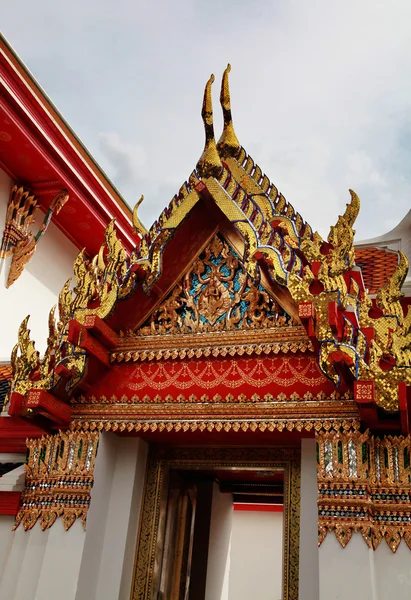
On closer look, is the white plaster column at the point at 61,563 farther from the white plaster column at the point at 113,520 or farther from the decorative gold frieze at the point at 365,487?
the decorative gold frieze at the point at 365,487

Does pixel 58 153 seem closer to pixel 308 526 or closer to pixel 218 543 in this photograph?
pixel 218 543

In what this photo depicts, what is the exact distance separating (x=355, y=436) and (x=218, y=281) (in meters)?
1.58

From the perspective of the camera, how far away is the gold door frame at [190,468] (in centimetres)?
420

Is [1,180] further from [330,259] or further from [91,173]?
[330,259]

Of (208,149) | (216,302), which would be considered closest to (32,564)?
(216,302)

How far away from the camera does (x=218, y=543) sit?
612 cm

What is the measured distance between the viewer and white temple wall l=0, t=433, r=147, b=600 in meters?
4.15

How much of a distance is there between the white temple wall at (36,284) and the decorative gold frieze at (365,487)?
19.1ft

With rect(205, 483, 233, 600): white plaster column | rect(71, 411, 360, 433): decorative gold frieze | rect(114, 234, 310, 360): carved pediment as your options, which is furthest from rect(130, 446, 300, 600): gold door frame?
rect(205, 483, 233, 600): white plaster column

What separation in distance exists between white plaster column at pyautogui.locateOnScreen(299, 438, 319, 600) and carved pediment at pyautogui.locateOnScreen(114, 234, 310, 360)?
0.74m

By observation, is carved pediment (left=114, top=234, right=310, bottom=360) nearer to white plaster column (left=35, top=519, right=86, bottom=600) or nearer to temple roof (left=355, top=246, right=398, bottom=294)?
white plaster column (left=35, top=519, right=86, bottom=600)

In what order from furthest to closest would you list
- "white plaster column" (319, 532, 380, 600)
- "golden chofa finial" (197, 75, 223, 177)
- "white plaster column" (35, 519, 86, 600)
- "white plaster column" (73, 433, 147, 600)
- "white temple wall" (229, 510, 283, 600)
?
"white temple wall" (229, 510, 283, 600) → "golden chofa finial" (197, 75, 223, 177) → "white plaster column" (73, 433, 147, 600) → "white plaster column" (35, 519, 86, 600) → "white plaster column" (319, 532, 380, 600)

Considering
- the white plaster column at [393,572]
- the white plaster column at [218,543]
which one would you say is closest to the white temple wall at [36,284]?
the white plaster column at [218,543]

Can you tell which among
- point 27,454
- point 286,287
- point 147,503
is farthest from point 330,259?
point 27,454
